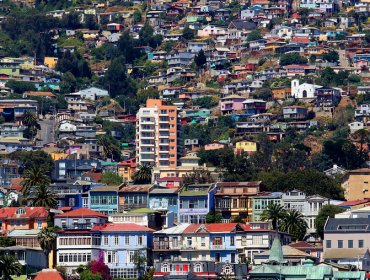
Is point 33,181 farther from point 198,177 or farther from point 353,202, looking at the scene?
point 353,202

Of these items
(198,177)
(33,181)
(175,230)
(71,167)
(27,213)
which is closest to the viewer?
(175,230)

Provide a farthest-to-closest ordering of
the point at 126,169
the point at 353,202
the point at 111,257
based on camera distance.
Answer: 1. the point at 126,169
2. the point at 353,202
3. the point at 111,257

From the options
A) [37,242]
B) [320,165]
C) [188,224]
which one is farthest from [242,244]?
[320,165]

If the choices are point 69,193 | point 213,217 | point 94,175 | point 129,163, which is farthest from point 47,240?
point 129,163

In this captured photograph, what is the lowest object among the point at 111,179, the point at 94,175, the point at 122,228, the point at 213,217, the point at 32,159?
the point at 122,228

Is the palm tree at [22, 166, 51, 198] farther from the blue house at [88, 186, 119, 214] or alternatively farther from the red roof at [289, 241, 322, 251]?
the red roof at [289, 241, 322, 251]

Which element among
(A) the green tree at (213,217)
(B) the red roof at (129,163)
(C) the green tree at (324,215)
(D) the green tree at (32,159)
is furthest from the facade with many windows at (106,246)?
(B) the red roof at (129,163)

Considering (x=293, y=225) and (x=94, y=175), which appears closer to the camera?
(x=293, y=225)

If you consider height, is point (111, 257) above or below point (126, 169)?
below
